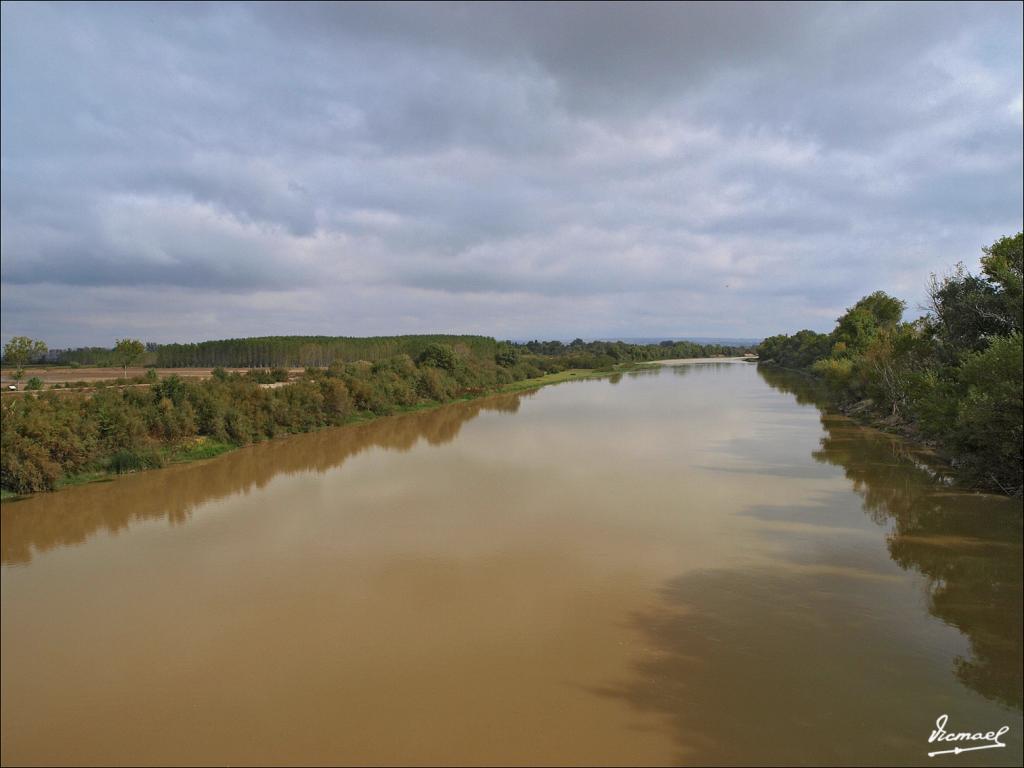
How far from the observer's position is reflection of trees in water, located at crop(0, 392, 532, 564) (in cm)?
1453

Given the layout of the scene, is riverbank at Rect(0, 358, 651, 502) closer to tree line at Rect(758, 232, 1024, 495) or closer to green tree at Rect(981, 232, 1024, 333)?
tree line at Rect(758, 232, 1024, 495)

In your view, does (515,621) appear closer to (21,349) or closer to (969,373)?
(969,373)

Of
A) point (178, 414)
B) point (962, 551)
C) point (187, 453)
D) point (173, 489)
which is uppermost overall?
point (178, 414)

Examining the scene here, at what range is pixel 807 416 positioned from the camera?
3531 cm

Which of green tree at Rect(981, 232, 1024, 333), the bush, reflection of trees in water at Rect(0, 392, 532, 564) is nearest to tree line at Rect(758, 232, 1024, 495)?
green tree at Rect(981, 232, 1024, 333)

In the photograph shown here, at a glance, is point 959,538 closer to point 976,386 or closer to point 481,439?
point 976,386

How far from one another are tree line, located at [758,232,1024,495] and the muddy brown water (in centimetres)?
177

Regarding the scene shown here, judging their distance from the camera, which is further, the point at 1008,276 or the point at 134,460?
the point at 134,460

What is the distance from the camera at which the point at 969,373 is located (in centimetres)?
1374

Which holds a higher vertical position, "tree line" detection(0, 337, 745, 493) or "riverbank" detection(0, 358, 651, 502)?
"tree line" detection(0, 337, 745, 493)

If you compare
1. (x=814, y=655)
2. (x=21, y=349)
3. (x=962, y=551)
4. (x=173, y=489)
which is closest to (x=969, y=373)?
(x=962, y=551)

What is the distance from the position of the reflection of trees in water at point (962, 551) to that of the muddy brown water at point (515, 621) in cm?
7

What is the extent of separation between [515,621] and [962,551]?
978 cm

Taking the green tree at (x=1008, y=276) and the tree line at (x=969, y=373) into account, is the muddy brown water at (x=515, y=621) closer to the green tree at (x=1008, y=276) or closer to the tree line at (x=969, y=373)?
the tree line at (x=969, y=373)
